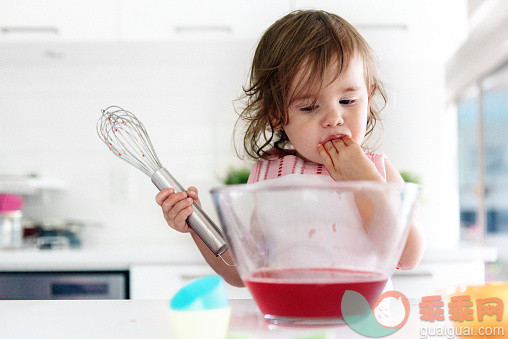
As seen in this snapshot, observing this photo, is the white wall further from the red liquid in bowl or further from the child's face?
the red liquid in bowl

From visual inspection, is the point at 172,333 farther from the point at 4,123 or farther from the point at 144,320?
the point at 4,123

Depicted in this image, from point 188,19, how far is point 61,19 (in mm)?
408

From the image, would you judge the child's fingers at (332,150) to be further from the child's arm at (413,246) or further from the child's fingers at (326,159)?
the child's arm at (413,246)

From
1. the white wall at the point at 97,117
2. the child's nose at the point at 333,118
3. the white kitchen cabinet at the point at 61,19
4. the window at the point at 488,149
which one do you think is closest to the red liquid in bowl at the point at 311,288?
the child's nose at the point at 333,118

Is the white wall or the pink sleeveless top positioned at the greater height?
the white wall

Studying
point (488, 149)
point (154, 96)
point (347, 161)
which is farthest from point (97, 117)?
point (488, 149)

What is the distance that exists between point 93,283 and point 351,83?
109cm

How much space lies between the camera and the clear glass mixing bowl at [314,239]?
0.40 meters

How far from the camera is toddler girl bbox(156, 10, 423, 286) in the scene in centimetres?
64

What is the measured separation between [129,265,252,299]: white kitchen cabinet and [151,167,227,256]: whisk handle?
3.18 ft

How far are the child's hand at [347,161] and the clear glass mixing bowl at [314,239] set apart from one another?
157 mm

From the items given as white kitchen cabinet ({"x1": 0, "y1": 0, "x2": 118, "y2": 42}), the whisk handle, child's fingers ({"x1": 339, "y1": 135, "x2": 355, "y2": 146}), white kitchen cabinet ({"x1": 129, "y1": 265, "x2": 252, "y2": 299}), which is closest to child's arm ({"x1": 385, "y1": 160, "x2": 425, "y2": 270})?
child's fingers ({"x1": 339, "y1": 135, "x2": 355, "y2": 146})

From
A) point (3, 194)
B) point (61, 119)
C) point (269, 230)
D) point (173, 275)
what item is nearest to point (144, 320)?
point (269, 230)

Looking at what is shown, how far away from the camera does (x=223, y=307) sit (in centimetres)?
43
